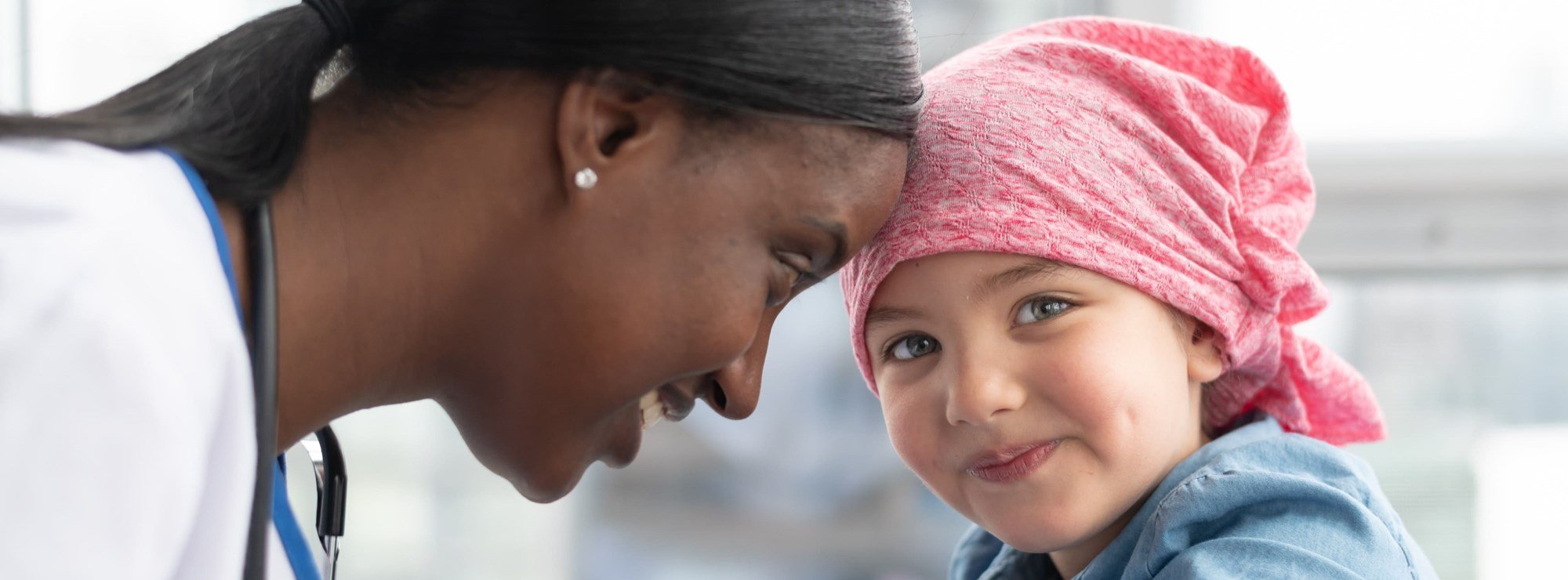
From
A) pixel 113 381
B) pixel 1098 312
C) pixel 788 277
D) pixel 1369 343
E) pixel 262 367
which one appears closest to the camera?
pixel 113 381

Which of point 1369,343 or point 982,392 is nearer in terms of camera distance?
point 982,392

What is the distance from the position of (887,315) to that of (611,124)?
396 mm

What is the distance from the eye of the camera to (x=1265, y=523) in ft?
3.68

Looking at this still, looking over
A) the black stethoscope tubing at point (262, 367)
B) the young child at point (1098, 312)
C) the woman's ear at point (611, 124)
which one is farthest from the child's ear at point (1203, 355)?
the black stethoscope tubing at point (262, 367)

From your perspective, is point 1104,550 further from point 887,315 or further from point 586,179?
point 586,179

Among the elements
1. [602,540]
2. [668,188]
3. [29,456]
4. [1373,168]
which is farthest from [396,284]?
[1373,168]

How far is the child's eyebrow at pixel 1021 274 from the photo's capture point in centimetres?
119

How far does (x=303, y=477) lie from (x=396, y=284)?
134 centimetres

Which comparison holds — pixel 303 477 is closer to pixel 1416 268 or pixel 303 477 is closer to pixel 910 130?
pixel 910 130

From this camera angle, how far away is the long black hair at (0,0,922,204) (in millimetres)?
932

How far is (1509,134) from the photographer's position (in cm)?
190

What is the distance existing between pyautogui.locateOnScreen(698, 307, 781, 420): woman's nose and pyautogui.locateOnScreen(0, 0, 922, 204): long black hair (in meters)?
0.23

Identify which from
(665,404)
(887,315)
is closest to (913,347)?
(887,315)

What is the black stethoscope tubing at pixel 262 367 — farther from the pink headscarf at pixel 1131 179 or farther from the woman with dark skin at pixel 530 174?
the pink headscarf at pixel 1131 179
